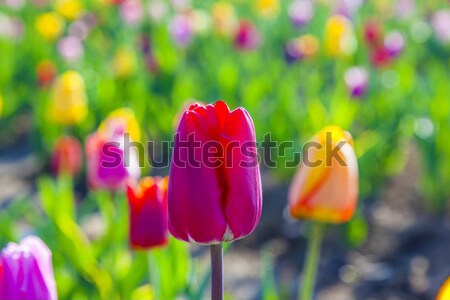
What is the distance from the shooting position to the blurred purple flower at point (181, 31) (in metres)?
4.19

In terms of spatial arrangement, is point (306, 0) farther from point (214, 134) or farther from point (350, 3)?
point (214, 134)

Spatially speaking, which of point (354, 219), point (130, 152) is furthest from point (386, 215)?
point (130, 152)

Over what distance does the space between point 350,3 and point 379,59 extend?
147cm

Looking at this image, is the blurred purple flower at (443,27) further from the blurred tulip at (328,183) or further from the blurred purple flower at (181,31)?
the blurred tulip at (328,183)

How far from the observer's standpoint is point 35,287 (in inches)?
36.8

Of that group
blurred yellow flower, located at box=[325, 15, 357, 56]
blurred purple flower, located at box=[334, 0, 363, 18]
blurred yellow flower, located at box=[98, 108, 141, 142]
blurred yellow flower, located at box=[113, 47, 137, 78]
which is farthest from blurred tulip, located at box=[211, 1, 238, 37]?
blurred yellow flower, located at box=[98, 108, 141, 142]

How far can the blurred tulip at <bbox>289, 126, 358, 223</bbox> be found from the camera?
139 centimetres

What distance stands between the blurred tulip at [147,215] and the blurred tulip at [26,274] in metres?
0.38

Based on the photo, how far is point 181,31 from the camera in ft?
13.9

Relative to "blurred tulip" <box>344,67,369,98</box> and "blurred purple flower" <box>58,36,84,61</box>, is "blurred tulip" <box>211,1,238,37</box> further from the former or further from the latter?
"blurred tulip" <box>344,67,369,98</box>

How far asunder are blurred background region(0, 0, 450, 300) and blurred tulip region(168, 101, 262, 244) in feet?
2.18

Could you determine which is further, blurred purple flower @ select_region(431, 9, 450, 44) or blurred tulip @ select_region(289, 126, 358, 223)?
blurred purple flower @ select_region(431, 9, 450, 44)

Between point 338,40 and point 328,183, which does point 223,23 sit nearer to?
point 338,40

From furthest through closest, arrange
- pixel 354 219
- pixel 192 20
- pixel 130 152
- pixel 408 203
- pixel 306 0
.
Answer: pixel 306 0 → pixel 192 20 → pixel 408 203 → pixel 354 219 → pixel 130 152
